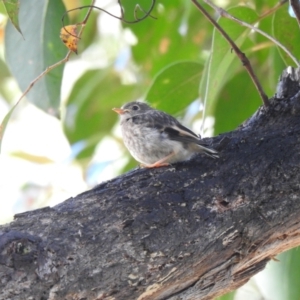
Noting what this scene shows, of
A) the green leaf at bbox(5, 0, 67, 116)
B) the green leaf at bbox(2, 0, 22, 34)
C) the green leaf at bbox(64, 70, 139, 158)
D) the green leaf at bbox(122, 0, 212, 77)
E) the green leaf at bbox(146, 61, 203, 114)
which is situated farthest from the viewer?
the green leaf at bbox(64, 70, 139, 158)

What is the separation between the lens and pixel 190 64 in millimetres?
3334

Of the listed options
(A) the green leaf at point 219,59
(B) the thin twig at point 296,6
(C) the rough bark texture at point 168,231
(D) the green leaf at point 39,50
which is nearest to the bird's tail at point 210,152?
(C) the rough bark texture at point 168,231

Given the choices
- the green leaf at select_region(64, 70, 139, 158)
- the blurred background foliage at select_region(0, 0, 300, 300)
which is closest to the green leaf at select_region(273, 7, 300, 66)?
the blurred background foliage at select_region(0, 0, 300, 300)

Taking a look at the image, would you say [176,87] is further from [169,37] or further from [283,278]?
[283,278]

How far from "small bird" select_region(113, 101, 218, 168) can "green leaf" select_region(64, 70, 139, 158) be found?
4.04 feet

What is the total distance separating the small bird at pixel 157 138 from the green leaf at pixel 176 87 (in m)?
0.27

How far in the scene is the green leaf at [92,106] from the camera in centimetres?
435

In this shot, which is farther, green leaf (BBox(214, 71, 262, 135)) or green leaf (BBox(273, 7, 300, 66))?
green leaf (BBox(214, 71, 262, 135))

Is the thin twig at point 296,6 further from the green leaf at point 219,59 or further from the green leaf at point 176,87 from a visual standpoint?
the green leaf at point 176,87

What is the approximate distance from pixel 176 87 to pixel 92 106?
3.98 feet

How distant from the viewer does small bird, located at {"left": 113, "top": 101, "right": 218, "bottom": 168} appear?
99.5 inches

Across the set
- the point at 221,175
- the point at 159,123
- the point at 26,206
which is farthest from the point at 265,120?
the point at 26,206

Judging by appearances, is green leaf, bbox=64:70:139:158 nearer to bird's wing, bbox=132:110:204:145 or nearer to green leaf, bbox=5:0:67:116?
green leaf, bbox=5:0:67:116

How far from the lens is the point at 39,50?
3074 millimetres
